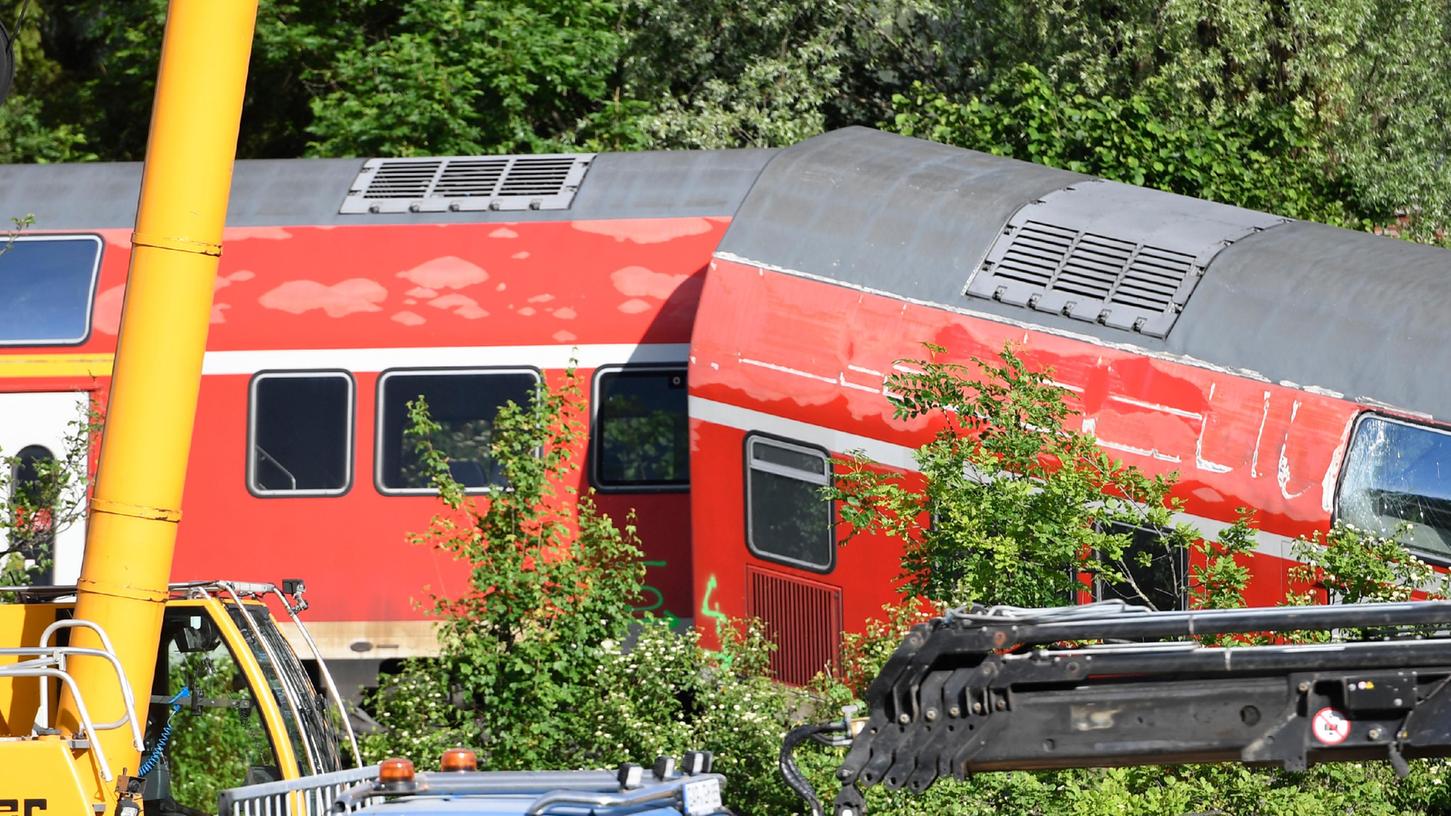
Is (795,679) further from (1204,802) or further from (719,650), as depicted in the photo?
(1204,802)

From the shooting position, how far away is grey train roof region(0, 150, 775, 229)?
1338 centimetres

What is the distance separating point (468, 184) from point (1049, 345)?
4.93 m

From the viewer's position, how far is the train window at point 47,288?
44.0 ft

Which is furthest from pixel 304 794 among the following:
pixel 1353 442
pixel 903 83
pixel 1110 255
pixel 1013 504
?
pixel 903 83

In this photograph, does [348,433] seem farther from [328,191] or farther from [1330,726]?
[1330,726]

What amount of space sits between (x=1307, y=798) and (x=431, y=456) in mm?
5322

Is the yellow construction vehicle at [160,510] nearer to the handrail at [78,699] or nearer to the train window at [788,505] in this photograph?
the handrail at [78,699]

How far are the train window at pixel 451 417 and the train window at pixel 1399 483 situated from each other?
5702 mm

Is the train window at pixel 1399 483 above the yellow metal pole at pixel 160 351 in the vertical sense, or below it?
below

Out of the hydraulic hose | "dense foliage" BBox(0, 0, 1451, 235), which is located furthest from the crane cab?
"dense foliage" BBox(0, 0, 1451, 235)

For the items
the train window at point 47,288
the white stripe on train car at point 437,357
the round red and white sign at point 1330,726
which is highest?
the round red and white sign at point 1330,726

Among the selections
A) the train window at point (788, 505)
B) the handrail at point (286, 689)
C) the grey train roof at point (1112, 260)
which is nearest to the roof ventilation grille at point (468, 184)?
the grey train roof at point (1112, 260)

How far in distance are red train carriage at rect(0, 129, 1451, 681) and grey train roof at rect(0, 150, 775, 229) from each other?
25 mm

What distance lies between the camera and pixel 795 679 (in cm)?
1217
